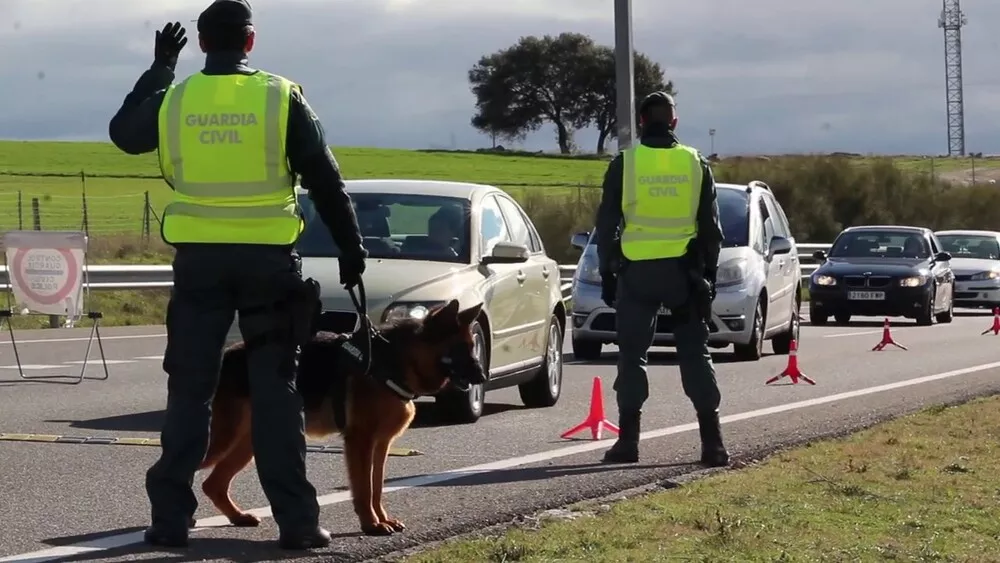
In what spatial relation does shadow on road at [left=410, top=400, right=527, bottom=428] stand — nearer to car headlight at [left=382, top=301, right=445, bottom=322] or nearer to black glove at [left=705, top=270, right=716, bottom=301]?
car headlight at [left=382, top=301, right=445, bottom=322]

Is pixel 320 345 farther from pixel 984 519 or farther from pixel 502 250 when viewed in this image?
pixel 502 250

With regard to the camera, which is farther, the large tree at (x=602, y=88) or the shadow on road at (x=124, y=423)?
the large tree at (x=602, y=88)

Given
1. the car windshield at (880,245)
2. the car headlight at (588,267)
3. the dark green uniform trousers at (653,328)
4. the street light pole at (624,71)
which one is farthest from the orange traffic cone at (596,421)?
the car windshield at (880,245)

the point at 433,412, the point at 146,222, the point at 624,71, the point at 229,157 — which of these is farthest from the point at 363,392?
the point at 146,222

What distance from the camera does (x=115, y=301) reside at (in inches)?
1021

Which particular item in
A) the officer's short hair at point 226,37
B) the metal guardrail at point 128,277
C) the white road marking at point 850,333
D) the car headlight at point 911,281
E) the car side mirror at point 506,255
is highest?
the officer's short hair at point 226,37

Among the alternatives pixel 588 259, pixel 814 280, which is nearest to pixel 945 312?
pixel 814 280

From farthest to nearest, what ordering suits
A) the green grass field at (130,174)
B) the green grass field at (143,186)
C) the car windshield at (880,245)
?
the green grass field at (130,174)
the green grass field at (143,186)
the car windshield at (880,245)

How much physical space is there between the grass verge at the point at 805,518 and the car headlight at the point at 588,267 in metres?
7.85

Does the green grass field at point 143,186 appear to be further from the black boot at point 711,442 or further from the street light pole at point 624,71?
the black boot at point 711,442

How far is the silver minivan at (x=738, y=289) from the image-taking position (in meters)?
17.7

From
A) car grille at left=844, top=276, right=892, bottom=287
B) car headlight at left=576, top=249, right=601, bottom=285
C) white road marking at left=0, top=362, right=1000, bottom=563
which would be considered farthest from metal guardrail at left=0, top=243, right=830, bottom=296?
white road marking at left=0, top=362, right=1000, bottom=563

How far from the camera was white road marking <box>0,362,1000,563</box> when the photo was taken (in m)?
6.63

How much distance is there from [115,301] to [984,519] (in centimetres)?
1981
